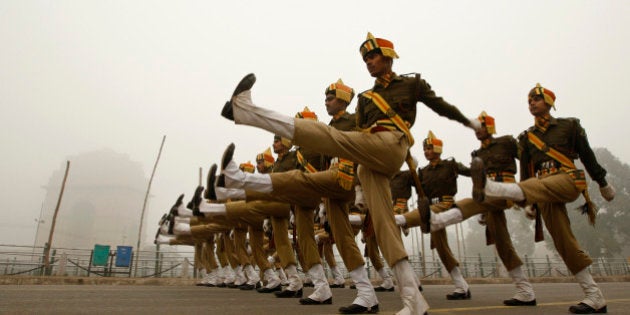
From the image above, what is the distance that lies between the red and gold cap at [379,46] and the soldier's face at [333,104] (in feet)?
4.77

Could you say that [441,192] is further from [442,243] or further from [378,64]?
[378,64]

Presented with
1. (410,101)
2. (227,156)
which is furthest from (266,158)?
(410,101)

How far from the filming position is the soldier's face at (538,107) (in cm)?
454

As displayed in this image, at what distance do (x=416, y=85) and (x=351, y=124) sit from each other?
1578mm

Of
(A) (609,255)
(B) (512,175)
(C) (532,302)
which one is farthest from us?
(A) (609,255)

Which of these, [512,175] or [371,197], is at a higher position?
[512,175]

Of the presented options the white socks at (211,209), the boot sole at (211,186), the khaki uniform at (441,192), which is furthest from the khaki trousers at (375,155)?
the khaki uniform at (441,192)

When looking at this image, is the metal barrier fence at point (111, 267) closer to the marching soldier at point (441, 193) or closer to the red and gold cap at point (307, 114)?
the marching soldier at point (441, 193)

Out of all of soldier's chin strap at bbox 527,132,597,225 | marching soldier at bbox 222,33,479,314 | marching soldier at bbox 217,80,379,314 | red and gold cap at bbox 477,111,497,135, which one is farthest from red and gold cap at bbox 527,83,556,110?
marching soldier at bbox 217,80,379,314

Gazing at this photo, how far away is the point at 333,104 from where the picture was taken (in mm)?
5203

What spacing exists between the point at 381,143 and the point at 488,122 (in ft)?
11.6

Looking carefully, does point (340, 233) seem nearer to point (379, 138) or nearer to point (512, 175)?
point (379, 138)

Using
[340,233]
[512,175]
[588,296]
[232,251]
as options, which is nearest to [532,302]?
[588,296]

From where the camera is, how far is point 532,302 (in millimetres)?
4691
